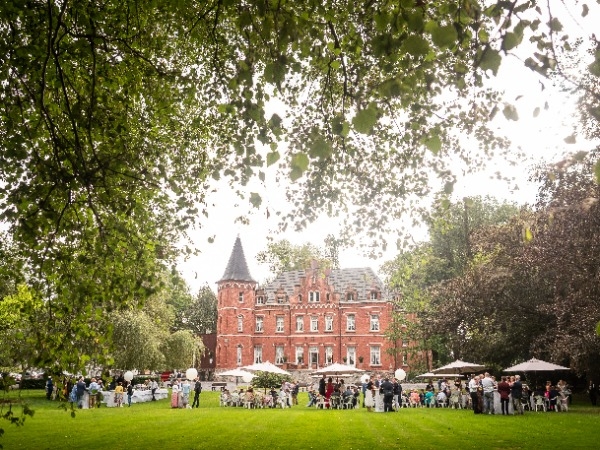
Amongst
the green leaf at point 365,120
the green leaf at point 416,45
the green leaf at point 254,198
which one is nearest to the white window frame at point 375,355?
the green leaf at point 254,198

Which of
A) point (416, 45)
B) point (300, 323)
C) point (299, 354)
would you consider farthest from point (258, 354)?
point (416, 45)

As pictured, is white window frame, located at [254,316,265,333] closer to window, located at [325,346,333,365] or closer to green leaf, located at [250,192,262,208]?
window, located at [325,346,333,365]

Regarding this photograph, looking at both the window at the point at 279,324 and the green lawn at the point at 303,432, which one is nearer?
the green lawn at the point at 303,432

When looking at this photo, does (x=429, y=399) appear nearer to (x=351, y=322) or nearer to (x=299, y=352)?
(x=351, y=322)

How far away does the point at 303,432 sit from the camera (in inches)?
630

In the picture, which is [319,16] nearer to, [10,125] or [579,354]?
[10,125]

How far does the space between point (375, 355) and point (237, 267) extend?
18140 millimetres

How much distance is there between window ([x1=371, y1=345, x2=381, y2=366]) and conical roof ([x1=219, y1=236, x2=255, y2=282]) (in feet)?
51.5

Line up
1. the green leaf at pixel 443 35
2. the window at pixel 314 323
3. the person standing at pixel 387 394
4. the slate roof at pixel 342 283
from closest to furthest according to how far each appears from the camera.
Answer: the green leaf at pixel 443 35 → the person standing at pixel 387 394 → the slate roof at pixel 342 283 → the window at pixel 314 323

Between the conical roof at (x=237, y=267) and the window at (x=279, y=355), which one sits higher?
the conical roof at (x=237, y=267)

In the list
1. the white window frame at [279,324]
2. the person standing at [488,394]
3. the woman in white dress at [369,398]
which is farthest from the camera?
the white window frame at [279,324]

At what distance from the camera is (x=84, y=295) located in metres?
8.78

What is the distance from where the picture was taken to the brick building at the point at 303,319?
59.6 meters

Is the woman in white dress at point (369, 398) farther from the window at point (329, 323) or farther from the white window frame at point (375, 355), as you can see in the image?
the window at point (329, 323)
